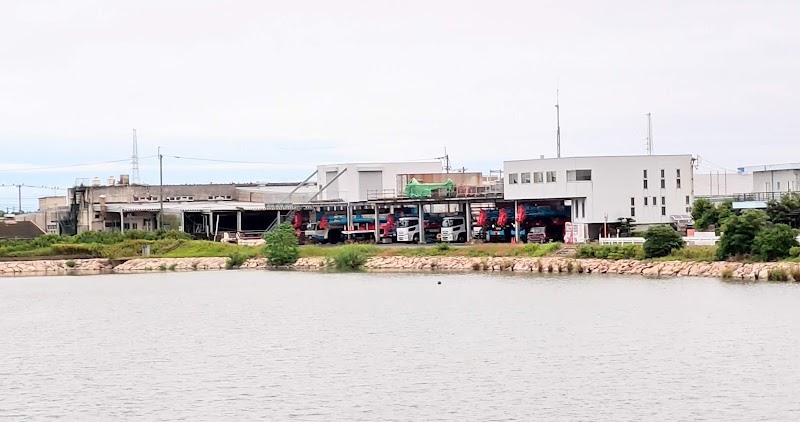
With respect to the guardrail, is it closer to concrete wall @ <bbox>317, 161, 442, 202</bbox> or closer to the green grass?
the green grass

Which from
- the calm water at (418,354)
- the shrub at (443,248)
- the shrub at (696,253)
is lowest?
the calm water at (418,354)

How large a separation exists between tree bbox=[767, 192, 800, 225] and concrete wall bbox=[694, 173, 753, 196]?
1776 centimetres

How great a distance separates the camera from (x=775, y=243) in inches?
1992

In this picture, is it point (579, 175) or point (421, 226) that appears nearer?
point (579, 175)

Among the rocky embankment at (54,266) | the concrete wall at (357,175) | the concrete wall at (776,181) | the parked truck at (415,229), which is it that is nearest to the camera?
the concrete wall at (776,181)

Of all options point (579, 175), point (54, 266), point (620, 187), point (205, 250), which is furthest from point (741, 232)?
point (54, 266)

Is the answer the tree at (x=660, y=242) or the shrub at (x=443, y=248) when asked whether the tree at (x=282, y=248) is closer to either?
the shrub at (x=443, y=248)

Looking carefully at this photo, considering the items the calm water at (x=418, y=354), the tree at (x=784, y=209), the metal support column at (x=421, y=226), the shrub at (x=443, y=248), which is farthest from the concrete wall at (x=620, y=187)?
the calm water at (x=418, y=354)

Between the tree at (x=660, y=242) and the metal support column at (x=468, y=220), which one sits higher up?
the metal support column at (x=468, y=220)

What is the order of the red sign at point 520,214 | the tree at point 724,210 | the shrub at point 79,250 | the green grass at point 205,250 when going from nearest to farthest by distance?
the tree at point 724,210
the red sign at point 520,214
the green grass at point 205,250
the shrub at point 79,250

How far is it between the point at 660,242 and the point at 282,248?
75.8ft

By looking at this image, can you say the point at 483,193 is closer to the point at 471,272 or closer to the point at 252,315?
the point at 471,272

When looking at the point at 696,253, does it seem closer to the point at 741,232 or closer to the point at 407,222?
the point at 741,232

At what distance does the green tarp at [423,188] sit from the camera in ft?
251
